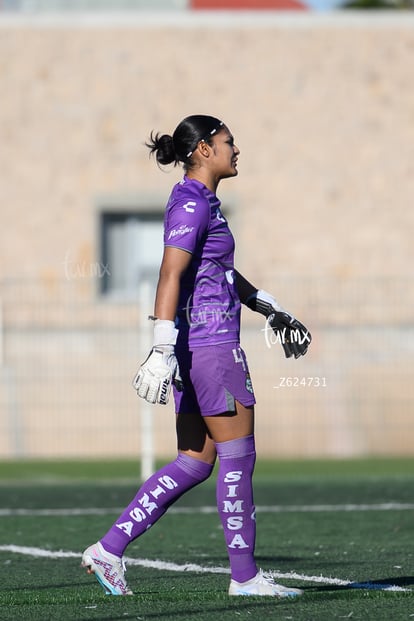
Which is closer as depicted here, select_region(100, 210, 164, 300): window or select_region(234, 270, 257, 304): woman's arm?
select_region(234, 270, 257, 304): woman's arm

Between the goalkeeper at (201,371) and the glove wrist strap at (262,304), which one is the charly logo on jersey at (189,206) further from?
the glove wrist strap at (262,304)

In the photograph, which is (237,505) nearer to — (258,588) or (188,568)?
(258,588)

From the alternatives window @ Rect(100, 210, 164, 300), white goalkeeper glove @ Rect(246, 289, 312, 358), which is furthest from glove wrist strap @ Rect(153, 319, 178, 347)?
window @ Rect(100, 210, 164, 300)

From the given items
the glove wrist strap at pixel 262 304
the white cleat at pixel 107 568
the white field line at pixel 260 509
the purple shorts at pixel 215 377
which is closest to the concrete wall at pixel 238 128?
the white field line at pixel 260 509

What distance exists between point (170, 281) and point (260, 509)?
19.8 feet

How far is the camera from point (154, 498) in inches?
252

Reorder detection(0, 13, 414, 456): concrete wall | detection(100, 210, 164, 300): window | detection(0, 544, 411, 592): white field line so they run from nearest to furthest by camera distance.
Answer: detection(0, 544, 411, 592): white field line, detection(0, 13, 414, 456): concrete wall, detection(100, 210, 164, 300): window

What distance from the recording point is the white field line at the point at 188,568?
Answer: 677 centimetres

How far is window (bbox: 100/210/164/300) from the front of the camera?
2317 cm

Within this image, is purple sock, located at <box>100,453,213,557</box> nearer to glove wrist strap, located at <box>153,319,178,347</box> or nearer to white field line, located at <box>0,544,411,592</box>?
glove wrist strap, located at <box>153,319,178,347</box>

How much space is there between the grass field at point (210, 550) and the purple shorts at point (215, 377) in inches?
32.7

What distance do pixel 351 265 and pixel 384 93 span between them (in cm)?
281

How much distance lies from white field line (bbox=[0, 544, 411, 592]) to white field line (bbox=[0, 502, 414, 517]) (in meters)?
2.44

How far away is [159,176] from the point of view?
2317 centimetres
